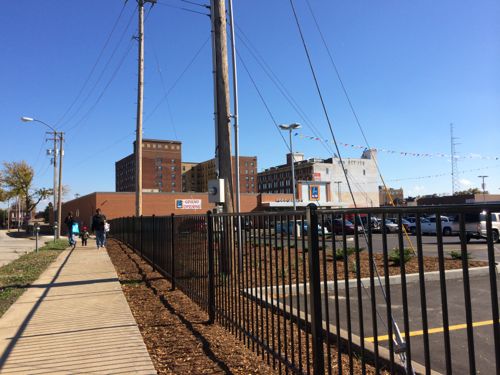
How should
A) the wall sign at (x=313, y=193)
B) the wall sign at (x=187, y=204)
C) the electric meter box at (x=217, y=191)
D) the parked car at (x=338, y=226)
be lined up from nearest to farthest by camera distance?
the parked car at (x=338, y=226), the electric meter box at (x=217, y=191), the wall sign at (x=187, y=204), the wall sign at (x=313, y=193)

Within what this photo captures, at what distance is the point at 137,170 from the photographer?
72.8 ft

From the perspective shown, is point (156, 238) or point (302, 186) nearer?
point (156, 238)

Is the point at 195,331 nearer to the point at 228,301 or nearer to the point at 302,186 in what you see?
the point at 228,301

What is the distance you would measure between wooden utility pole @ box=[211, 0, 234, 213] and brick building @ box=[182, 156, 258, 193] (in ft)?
449

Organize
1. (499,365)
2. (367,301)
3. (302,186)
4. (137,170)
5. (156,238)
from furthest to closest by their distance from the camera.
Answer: (302,186) < (137,170) < (156,238) < (367,301) < (499,365)

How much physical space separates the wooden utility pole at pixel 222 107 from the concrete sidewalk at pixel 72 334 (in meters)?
3.16

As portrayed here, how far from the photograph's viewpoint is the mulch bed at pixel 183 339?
430 centimetres

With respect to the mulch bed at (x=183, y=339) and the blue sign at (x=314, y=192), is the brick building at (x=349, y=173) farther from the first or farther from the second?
the mulch bed at (x=183, y=339)

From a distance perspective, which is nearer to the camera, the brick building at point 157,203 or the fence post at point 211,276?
the fence post at point 211,276

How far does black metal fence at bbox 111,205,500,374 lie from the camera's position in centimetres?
234

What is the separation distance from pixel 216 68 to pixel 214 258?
5183 millimetres

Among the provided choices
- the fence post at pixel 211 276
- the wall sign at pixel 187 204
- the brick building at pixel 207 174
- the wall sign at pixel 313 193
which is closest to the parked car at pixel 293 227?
the fence post at pixel 211 276

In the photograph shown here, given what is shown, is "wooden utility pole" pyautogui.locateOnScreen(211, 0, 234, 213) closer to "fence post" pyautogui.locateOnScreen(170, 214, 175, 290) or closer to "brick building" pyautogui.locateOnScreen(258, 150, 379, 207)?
"fence post" pyautogui.locateOnScreen(170, 214, 175, 290)

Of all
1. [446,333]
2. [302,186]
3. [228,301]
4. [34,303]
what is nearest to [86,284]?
→ [34,303]
